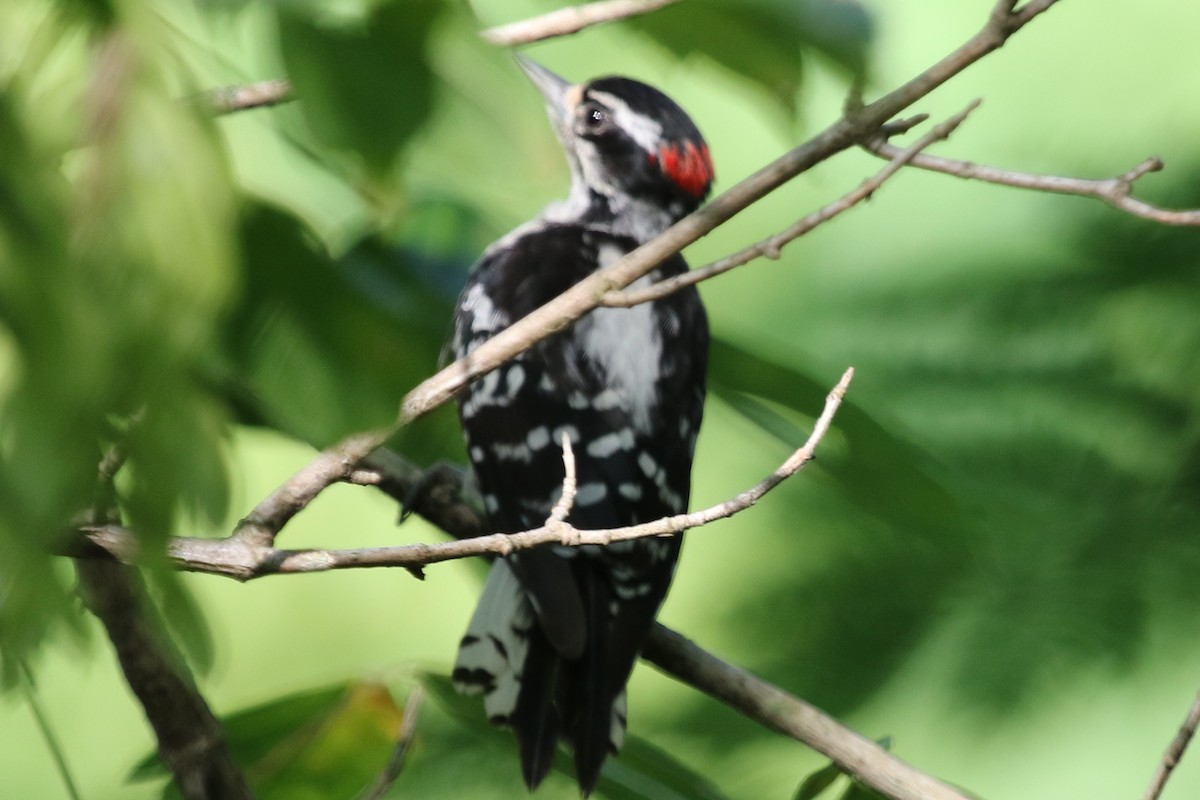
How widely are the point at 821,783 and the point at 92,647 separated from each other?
86 centimetres

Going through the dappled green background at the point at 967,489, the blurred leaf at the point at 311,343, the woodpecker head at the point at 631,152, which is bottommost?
the dappled green background at the point at 967,489

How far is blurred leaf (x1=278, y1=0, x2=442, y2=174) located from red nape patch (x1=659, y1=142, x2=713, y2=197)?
1.40 meters

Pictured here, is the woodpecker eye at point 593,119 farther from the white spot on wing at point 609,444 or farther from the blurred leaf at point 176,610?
the blurred leaf at point 176,610

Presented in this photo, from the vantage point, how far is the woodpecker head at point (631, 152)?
1628mm

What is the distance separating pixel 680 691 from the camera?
1828 millimetres

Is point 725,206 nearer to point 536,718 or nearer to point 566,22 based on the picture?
point 566,22

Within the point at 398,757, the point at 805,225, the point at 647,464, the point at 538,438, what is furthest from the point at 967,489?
the point at 805,225

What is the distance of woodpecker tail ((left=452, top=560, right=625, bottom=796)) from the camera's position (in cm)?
119

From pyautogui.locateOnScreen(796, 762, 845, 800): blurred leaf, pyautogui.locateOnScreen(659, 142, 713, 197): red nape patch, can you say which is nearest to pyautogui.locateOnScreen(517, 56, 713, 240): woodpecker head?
pyautogui.locateOnScreen(659, 142, 713, 197): red nape patch

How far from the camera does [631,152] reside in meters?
1.70

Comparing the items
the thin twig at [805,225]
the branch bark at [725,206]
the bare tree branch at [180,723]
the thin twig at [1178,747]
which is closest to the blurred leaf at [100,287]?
the branch bark at [725,206]

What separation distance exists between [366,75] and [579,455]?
3.74 ft

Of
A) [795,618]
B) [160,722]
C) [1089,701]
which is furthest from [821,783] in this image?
[1089,701]

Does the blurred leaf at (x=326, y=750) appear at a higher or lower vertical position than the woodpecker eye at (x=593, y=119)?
lower
